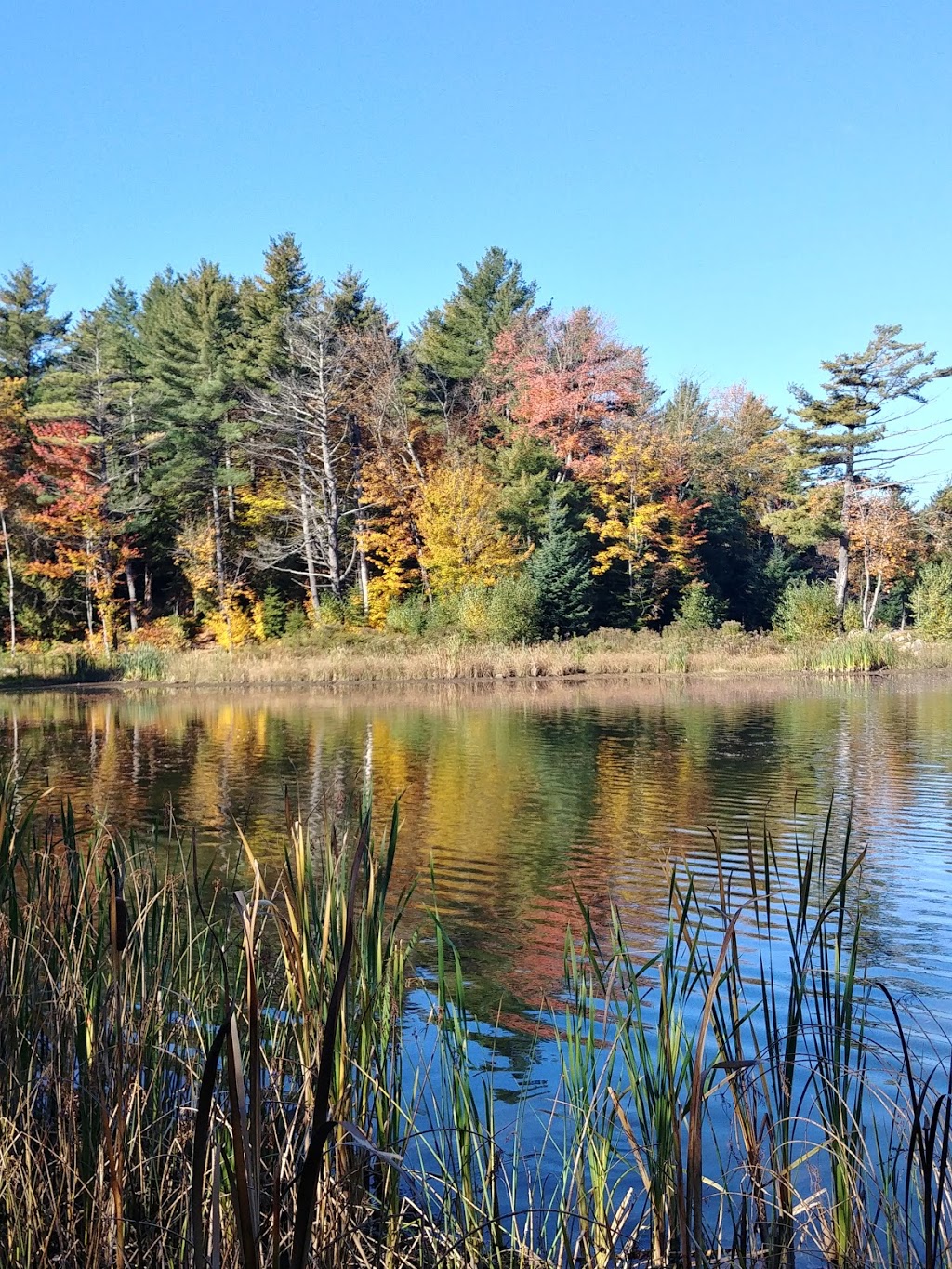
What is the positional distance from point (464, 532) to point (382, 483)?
4000 millimetres

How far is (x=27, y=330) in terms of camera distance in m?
44.6

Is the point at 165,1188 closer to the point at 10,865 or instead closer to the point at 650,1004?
the point at 10,865

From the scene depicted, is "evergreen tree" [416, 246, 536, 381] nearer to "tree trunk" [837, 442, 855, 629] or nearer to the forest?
the forest

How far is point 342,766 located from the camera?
13.4m

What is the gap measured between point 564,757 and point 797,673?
1568cm

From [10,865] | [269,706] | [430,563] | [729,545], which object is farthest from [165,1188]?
[729,545]

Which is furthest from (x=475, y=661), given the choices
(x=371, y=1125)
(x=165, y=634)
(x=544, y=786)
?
(x=371, y=1125)

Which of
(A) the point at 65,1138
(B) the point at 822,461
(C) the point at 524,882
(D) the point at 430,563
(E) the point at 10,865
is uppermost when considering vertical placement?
(B) the point at 822,461

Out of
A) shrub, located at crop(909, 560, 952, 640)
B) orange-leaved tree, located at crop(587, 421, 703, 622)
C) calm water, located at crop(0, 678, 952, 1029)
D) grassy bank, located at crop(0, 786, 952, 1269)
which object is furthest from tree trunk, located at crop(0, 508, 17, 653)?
grassy bank, located at crop(0, 786, 952, 1269)

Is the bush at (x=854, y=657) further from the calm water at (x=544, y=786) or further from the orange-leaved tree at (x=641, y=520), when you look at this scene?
the orange-leaved tree at (x=641, y=520)

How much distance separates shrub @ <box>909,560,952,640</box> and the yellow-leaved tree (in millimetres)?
12143

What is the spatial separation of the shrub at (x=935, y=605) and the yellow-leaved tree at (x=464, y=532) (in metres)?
12.1

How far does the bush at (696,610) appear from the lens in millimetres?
34612

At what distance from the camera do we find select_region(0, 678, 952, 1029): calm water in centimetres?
646
